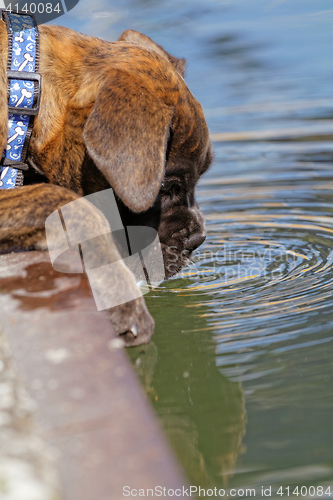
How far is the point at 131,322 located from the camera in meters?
2.10

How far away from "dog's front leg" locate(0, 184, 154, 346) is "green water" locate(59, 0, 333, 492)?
25 cm

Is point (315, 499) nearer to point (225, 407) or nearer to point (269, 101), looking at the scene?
point (225, 407)

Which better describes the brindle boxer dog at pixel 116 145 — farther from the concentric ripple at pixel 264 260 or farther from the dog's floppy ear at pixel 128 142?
the concentric ripple at pixel 264 260

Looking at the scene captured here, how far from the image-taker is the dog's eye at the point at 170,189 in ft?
10.6

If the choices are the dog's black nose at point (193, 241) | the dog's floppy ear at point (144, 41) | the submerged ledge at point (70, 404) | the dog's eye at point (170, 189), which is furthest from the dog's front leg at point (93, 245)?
the dog's floppy ear at point (144, 41)

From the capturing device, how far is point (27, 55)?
8.76ft

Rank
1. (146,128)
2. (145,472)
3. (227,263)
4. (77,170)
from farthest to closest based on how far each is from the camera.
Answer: (227,263)
(77,170)
(146,128)
(145,472)

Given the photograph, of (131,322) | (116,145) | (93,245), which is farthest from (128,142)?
(131,322)

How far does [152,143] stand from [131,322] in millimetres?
871

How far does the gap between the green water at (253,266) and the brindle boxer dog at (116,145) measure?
0.40 m

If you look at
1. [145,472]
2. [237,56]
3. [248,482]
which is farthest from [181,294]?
[237,56]

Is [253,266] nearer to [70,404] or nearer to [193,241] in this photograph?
[193,241]

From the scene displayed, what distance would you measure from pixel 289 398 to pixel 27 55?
2.00 m

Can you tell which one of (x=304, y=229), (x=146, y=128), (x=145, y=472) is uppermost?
(x=146, y=128)
